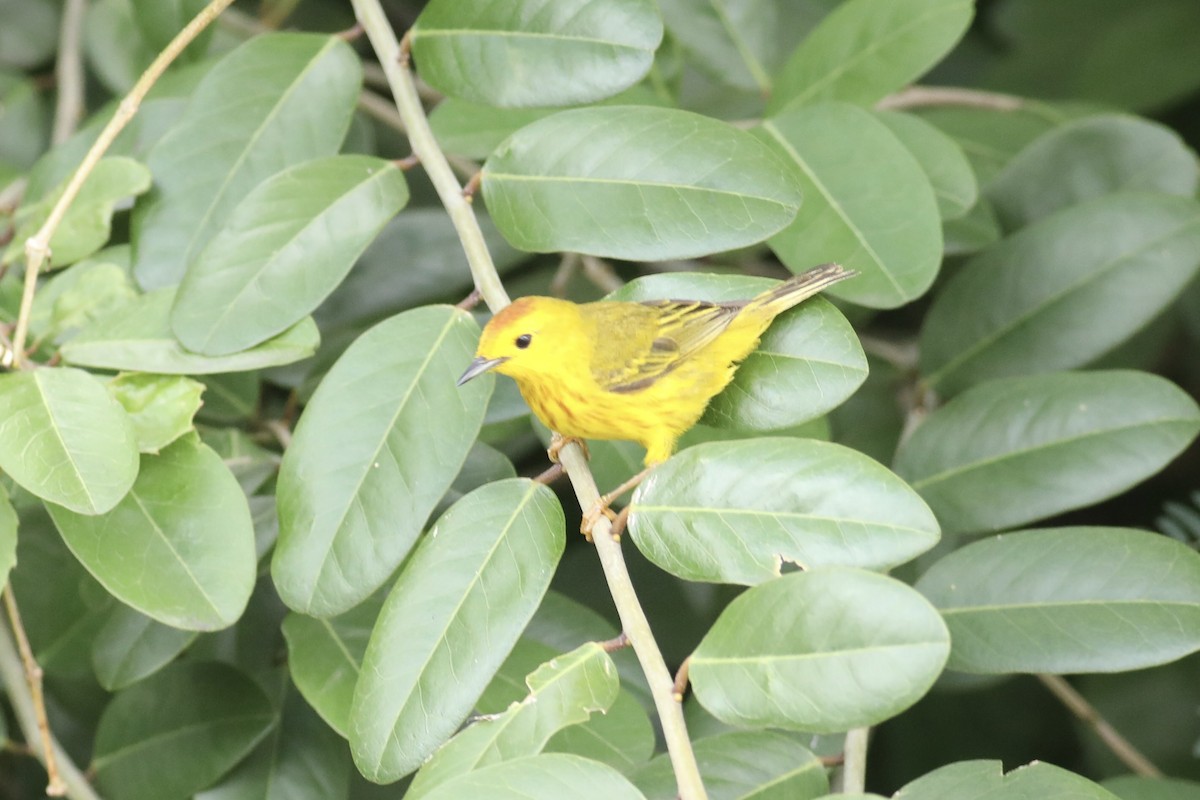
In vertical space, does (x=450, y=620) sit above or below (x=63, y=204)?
below

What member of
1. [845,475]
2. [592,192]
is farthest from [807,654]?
[592,192]

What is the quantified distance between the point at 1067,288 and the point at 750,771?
1238 mm

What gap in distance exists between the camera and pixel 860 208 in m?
1.93

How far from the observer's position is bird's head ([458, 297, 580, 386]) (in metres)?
1.72

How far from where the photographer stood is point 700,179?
169cm

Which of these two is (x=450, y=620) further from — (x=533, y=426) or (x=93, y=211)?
(x=93, y=211)

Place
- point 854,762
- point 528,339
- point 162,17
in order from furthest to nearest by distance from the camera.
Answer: point 162,17
point 528,339
point 854,762

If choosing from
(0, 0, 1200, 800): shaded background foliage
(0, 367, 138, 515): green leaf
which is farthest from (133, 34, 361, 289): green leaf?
(0, 367, 138, 515): green leaf

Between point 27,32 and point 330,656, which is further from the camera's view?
point 27,32

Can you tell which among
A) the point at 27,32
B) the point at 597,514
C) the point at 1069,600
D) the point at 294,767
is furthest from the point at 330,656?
the point at 27,32

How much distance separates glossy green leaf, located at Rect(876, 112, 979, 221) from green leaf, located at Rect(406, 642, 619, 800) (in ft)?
3.80

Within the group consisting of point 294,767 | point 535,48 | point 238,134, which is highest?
point 535,48

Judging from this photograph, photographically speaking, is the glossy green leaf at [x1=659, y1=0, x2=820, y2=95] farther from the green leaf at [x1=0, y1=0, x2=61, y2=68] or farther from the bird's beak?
the green leaf at [x1=0, y1=0, x2=61, y2=68]

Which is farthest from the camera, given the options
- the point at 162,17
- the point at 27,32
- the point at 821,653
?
the point at 27,32
